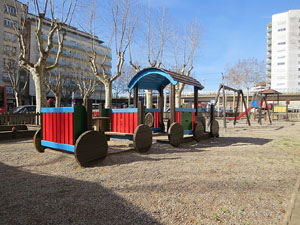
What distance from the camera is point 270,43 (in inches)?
3620

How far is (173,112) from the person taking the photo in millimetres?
7168

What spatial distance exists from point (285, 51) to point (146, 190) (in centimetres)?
9626

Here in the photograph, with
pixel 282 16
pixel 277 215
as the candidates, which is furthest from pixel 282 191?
pixel 282 16

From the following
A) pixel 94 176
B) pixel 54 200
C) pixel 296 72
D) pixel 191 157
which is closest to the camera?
pixel 54 200

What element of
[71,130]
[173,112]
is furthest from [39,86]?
[71,130]

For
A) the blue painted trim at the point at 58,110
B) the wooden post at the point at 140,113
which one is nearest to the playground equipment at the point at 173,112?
the wooden post at the point at 140,113

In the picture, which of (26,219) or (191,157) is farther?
(191,157)

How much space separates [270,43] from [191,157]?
336 ft

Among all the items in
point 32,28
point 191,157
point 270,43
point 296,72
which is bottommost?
point 191,157

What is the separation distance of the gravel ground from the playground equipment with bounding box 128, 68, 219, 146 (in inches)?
70.9

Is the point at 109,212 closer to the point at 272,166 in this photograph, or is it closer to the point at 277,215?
the point at 277,215

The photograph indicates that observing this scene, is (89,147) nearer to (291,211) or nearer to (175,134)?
(175,134)

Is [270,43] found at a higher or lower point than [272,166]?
higher

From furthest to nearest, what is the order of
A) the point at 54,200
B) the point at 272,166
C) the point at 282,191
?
the point at 272,166
the point at 282,191
the point at 54,200
